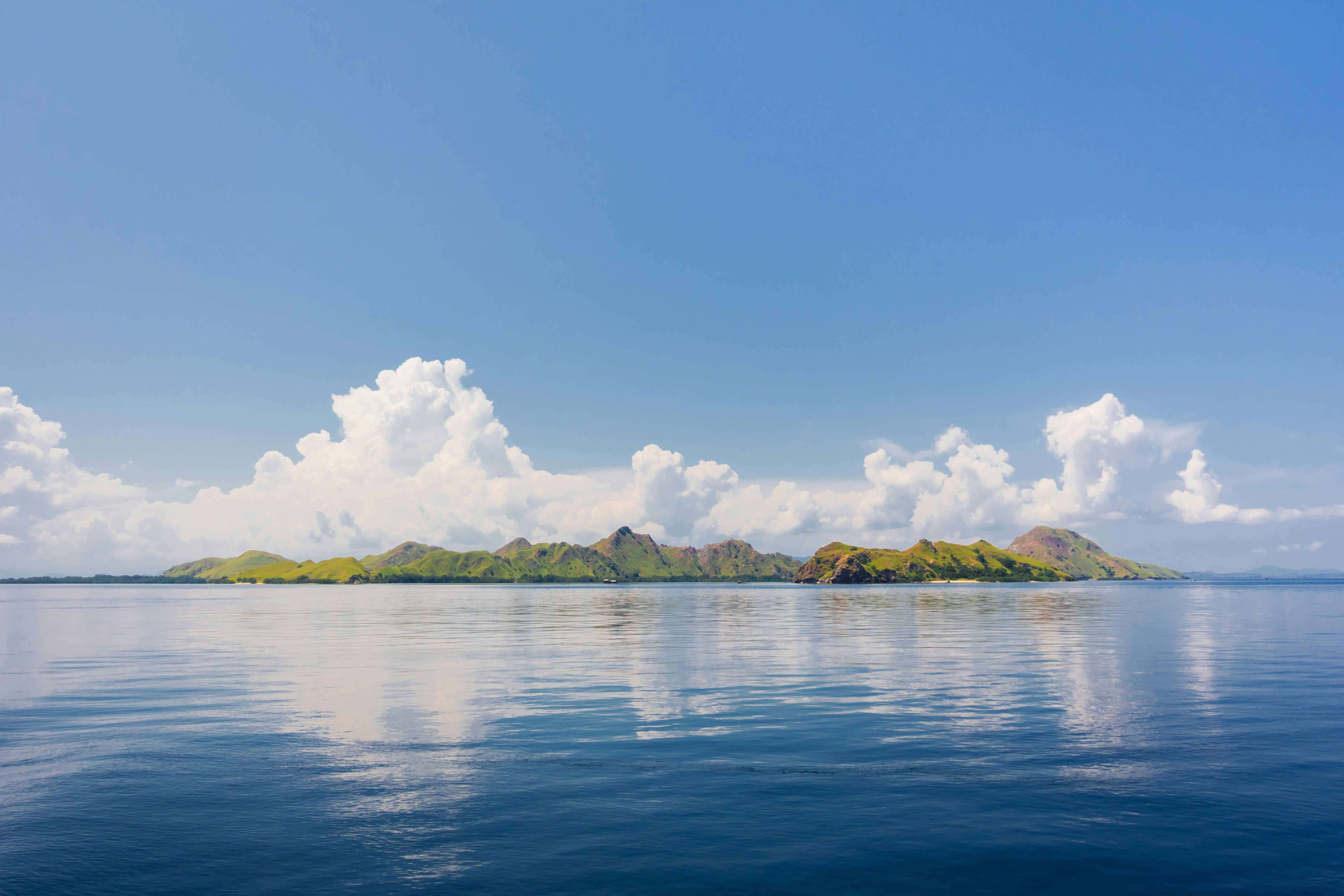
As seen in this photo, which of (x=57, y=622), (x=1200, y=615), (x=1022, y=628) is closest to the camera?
(x=1022, y=628)

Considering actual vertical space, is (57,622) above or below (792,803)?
below

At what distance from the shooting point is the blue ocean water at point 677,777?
1734 cm

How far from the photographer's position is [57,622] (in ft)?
387

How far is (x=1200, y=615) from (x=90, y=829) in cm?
15938

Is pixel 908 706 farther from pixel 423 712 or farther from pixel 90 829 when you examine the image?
pixel 90 829

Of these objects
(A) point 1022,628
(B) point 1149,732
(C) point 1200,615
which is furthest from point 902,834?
(C) point 1200,615

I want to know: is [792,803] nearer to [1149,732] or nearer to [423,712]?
[1149,732]

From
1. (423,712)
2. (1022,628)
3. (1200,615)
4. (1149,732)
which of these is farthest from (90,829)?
(1200,615)

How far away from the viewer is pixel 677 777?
25031 mm

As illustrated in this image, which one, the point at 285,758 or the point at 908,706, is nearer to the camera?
the point at 285,758

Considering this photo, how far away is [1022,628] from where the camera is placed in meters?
97.6

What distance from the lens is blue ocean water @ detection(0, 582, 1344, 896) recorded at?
56.9 feet

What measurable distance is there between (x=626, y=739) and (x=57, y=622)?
133783 mm

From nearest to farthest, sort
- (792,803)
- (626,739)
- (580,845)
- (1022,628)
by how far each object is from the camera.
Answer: (580,845), (792,803), (626,739), (1022,628)
